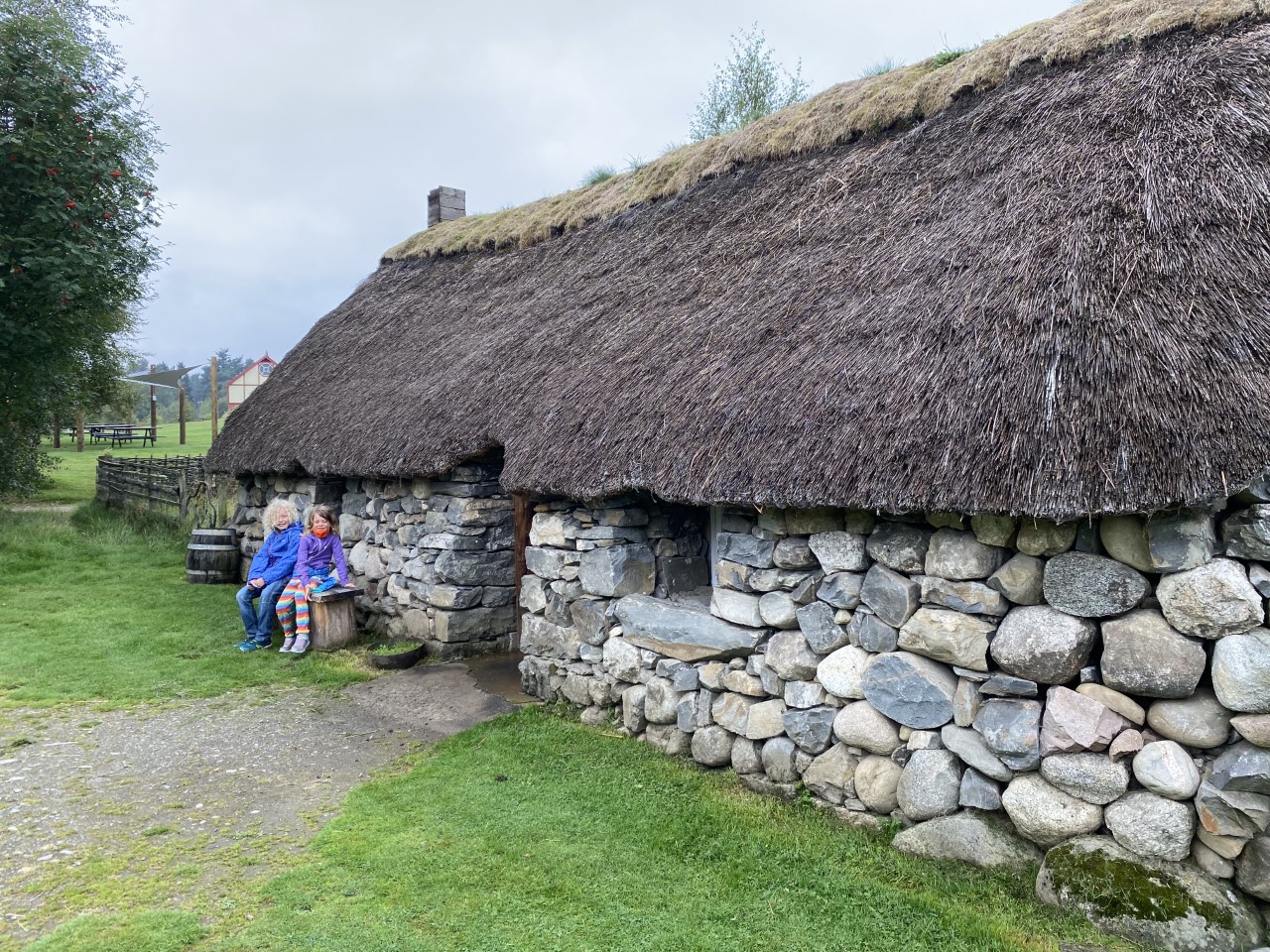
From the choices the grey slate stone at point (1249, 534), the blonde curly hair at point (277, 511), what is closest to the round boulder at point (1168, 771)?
the grey slate stone at point (1249, 534)

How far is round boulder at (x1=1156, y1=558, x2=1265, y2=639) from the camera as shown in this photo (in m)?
2.98

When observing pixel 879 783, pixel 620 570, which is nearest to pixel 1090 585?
pixel 879 783

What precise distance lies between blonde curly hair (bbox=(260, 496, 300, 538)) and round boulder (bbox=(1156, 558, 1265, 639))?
6981mm

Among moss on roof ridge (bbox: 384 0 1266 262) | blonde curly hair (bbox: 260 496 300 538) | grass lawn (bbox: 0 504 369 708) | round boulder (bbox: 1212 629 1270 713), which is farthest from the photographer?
blonde curly hair (bbox: 260 496 300 538)

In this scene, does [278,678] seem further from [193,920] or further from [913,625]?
[913,625]

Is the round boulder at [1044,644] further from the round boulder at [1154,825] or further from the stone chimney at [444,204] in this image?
the stone chimney at [444,204]

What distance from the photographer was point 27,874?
370 centimetres

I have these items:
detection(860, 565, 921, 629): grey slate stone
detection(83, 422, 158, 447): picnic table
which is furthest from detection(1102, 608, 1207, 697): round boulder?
detection(83, 422, 158, 447): picnic table

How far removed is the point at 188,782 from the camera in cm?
474

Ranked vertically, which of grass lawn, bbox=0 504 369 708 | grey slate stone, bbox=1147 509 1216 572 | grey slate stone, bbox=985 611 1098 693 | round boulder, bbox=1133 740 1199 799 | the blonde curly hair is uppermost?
grey slate stone, bbox=1147 509 1216 572

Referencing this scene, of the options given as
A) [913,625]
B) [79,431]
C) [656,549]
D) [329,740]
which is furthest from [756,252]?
[79,431]

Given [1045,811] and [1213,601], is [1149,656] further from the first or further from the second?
[1045,811]

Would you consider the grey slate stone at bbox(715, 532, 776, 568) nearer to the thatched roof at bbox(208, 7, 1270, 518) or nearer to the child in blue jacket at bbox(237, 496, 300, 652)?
the thatched roof at bbox(208, 7, 1270, 518)

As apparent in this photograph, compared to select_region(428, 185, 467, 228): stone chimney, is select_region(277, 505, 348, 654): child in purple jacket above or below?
below
